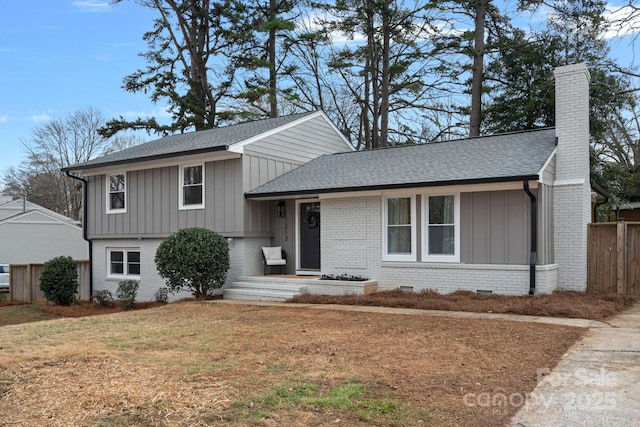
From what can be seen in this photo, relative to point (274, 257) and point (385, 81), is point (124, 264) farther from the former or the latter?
point (385, 81)

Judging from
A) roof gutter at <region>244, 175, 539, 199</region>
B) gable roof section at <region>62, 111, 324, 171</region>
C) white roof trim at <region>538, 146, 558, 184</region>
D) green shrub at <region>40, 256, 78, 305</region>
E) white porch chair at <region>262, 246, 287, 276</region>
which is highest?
gable roof section at <region>62, 111, 324, 171</region>

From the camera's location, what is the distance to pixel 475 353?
6242mm

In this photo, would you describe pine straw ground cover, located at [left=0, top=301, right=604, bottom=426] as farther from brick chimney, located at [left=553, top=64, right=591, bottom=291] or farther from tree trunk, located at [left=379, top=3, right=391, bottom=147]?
tree trunk, located at [left=379, top=3, right=391, bottom=147]

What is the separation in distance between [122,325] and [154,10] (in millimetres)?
22657

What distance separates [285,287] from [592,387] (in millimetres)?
8525

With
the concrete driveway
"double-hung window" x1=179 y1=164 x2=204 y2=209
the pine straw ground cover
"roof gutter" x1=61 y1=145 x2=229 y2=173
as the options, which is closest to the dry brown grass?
the pine straw ground cover

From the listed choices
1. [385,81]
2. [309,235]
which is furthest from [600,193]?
[385,81]

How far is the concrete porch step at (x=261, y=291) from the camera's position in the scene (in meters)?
12.4

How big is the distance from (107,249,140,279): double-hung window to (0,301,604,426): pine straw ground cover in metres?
7.58

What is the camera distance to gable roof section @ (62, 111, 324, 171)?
1430 centimetres

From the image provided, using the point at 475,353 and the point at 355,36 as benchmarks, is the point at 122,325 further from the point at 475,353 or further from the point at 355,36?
the point at 355,36

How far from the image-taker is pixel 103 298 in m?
15.8

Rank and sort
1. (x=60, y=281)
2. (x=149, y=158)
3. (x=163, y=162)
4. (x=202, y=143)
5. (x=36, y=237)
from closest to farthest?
(x=149, y=158) → (x=163, y=162) → (x=202, y=143) → (x=60, y=281) → (x=36, y=237)

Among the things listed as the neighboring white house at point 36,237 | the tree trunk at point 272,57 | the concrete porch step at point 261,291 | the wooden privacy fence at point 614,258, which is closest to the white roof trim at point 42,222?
the neighboring white house at point 36,237
